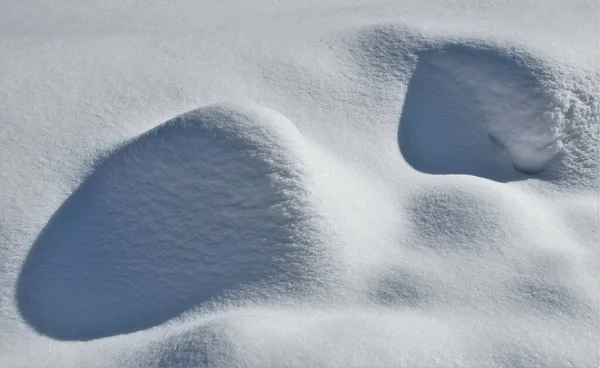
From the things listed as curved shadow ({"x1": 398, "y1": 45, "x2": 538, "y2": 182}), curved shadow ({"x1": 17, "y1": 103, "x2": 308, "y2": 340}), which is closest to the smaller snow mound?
curved shadow ({"x1": 398, "y1": 45, "x2": 538, "y2": 182})

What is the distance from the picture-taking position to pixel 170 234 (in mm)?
2008

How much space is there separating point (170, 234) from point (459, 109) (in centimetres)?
121

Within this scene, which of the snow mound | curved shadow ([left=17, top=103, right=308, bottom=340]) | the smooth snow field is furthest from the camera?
the snow mound

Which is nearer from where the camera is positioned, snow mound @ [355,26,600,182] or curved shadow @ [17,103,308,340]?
curved shadow @ [17,103,308,340]

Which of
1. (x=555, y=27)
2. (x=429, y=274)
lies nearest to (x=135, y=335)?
(x=429, y=274)

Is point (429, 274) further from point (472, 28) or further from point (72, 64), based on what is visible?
point (72, 64)

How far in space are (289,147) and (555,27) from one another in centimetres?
150

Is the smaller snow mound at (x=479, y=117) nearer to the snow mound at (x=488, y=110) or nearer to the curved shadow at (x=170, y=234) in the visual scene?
the snow mound at (x=488, y=110)

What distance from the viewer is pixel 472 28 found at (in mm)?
2777

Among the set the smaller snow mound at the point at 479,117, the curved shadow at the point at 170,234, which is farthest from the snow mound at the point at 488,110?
the curved shadow at the point at 170,234

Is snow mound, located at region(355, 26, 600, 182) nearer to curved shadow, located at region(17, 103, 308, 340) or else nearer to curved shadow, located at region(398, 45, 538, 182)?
curved shadow, located at region(398, 45, 538, 182)

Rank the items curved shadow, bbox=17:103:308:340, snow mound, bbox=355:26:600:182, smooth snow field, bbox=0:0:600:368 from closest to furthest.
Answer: smooth snow field, bbox=0:0:600:368 < curved shadow, bbox=17:103:308:340 < snow mound, bbox=355:26:600:182

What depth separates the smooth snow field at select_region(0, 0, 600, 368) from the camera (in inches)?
71.1

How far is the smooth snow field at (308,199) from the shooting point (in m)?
1.81
